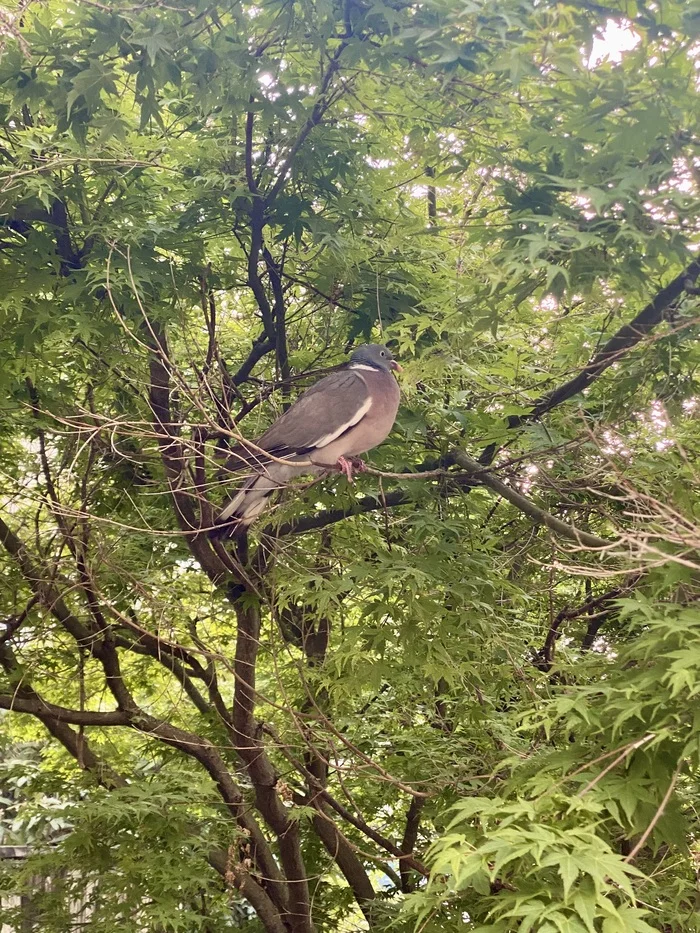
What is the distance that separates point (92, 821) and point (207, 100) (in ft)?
9.71

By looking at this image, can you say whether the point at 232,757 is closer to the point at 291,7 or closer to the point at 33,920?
the point at 33,920

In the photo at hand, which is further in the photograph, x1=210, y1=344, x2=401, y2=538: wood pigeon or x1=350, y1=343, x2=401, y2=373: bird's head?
x1=350, y1=343, x2=401, y2=373: bird's head

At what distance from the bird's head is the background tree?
0.06 meters

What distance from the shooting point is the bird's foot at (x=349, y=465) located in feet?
9.25

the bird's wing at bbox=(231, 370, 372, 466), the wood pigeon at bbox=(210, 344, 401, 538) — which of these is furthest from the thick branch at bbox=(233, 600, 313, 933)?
the bird's wing at bbox=(231, 370, 372, 466)

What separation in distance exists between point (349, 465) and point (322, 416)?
0.21 metres

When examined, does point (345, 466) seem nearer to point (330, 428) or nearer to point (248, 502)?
point (330, 428)

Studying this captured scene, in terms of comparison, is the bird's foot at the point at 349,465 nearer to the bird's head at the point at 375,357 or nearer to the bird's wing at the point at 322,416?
the bird's wing at the point at 322,416

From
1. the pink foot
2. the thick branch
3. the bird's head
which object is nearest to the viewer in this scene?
the pink foot

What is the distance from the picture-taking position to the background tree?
76.1 inches

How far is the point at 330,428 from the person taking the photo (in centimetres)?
289

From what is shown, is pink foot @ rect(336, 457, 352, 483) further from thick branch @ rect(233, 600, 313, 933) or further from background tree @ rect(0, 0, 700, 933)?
thick branch @ rect(233, 600, 313, 933)

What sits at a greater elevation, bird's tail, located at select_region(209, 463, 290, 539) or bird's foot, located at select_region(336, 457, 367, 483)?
bird's tail, located at select_region(209, 463, 290, 539)

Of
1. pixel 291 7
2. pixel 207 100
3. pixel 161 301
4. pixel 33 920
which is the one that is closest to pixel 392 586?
pixel 161 301
